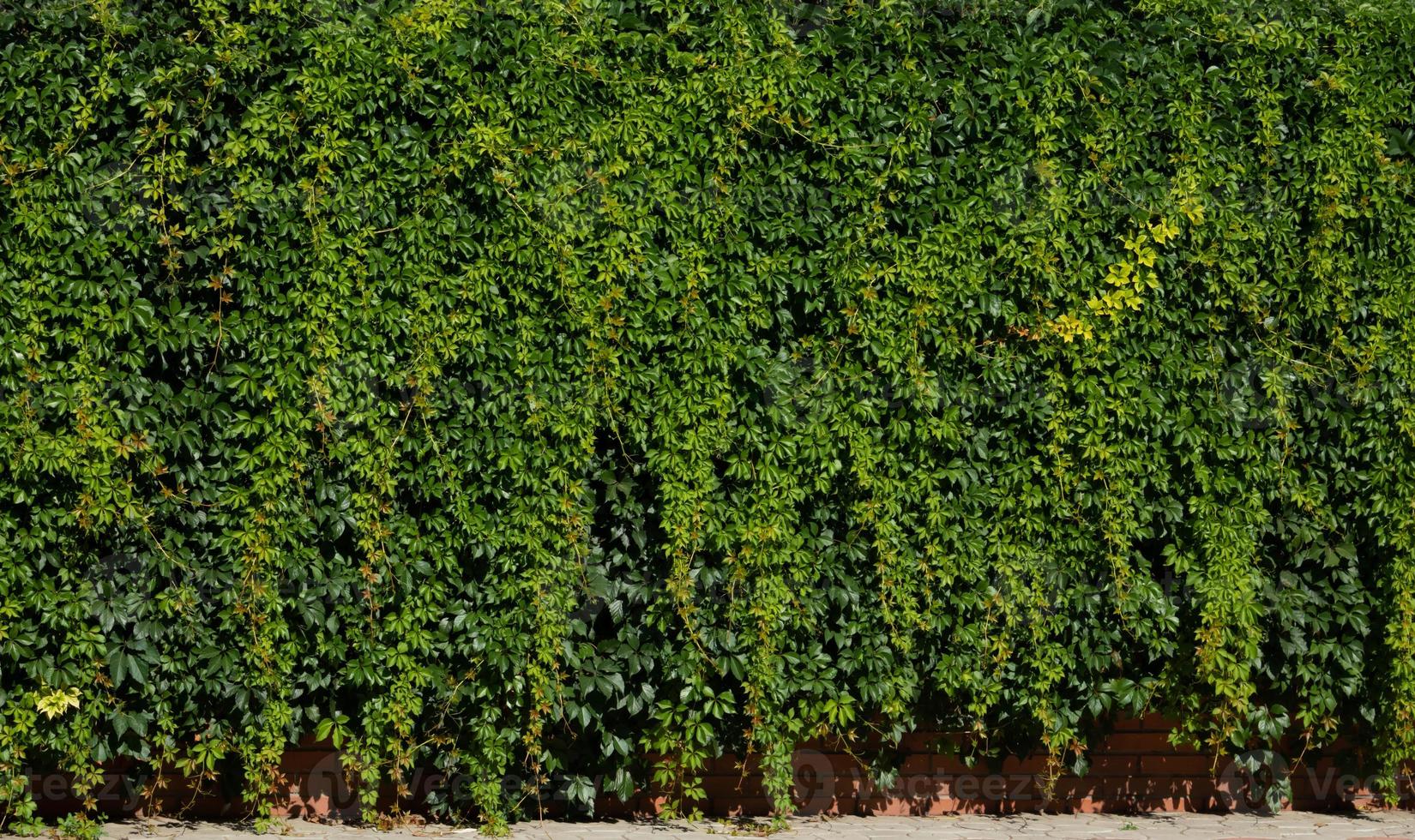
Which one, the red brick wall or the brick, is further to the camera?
the brick

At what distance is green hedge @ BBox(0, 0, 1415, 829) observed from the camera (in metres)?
4.84

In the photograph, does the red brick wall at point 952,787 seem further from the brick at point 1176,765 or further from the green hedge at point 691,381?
the green hedge at point 691,381

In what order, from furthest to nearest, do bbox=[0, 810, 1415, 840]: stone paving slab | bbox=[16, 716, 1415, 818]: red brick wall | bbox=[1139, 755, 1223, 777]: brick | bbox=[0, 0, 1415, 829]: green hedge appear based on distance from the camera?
bbox=[1139, 755, 1223, 777]: brick
bbox=[16, 716, 1415, 818]: red brick wall
bbox=[0, 810, 1415, 840]: stone paving slab
bbox=[0, 0, 1415, 829]: green hedge

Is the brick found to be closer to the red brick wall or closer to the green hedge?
the red brick wall

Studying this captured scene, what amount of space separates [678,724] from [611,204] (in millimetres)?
2178

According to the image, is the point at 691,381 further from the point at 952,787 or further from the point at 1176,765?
the point at 1176,765

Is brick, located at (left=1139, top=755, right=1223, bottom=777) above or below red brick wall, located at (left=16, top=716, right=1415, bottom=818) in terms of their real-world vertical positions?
above

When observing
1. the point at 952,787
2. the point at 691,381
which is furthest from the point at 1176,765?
the point at 691,381

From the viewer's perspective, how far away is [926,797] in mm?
5672

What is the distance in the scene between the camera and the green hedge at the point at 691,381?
4.84 metres

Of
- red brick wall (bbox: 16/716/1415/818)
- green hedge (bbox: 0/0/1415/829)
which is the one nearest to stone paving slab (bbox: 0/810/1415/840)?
red brick wall (bbox: 16/716/1415/818)

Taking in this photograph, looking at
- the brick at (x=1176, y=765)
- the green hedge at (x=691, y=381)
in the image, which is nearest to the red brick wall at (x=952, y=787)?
the brick at (x=1176, y=765)

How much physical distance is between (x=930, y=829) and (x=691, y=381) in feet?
7.32

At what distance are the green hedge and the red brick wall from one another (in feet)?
0.63
